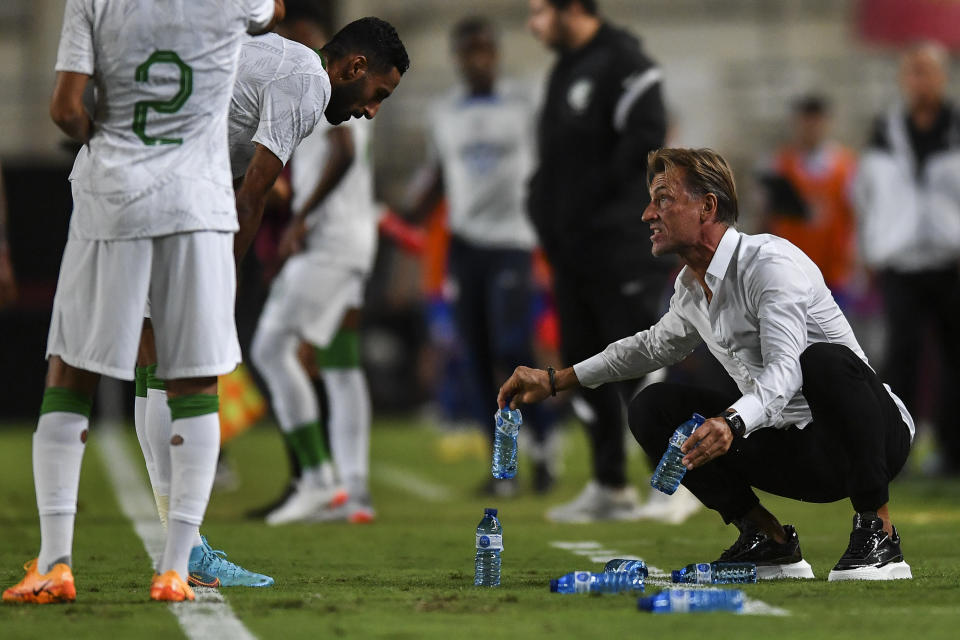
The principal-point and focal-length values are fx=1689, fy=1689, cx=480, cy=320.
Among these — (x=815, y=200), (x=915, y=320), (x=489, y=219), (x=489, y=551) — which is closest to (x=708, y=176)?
(x=489, y=551)

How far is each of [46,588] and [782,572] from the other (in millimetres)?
2219

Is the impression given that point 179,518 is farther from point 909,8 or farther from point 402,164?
point 909,8

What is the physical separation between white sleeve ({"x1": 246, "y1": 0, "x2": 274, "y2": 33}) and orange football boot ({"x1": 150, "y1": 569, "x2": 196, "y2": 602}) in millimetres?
1569

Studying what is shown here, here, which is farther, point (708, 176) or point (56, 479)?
point (708, 176)

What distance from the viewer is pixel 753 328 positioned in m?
5.11

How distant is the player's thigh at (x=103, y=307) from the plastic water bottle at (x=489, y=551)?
3.84 ft

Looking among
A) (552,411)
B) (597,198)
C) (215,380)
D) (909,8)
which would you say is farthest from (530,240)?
(909,8)

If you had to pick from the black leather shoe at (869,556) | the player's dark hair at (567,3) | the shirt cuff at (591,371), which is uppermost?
the player's dark hair at (567,3)

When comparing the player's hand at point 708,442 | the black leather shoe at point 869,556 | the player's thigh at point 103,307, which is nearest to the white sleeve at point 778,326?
the player's hand at point 708,442

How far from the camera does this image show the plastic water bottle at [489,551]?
16.6 ft

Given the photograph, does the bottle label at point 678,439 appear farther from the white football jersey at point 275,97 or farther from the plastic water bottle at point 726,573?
the white football jersey at point 275,97

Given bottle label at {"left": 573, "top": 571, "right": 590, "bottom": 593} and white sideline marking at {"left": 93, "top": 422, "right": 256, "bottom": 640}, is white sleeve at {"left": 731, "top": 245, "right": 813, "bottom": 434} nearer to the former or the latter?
bottle label at {"left": 573, "top": 571, "right": 590, "bottom": 593}

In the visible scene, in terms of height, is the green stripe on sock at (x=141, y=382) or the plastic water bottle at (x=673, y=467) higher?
the green stripe on sock at (x=141, y=382)

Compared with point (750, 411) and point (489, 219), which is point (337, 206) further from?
point (750, 411)
